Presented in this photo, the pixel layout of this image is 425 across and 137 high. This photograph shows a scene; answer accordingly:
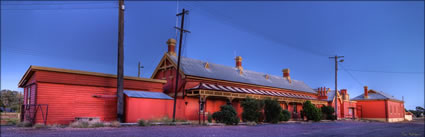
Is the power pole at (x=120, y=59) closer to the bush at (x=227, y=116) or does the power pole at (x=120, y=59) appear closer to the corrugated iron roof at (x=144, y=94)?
the corrugated iron roof at (x=144, y=94)

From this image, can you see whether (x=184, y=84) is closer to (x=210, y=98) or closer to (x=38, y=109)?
(x=210, y=98)

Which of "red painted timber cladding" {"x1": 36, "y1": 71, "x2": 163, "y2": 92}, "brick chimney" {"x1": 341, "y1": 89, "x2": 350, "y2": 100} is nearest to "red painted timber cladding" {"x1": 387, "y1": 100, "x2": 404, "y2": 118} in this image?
"brick chimney" {"x1": 341, "y1": 89, "x2": 350, "y2": 100}

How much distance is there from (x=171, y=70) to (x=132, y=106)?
8.68 metres

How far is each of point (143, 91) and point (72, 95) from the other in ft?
20.0

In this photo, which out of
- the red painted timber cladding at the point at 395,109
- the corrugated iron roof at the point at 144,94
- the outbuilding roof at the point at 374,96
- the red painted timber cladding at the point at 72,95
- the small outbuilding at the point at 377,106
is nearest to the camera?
the red painted timber cladding at the point at 72,95

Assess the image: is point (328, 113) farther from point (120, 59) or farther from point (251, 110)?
point (120, 59)

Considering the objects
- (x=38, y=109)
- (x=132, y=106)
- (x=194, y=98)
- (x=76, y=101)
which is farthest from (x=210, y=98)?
(x=38, y=109)

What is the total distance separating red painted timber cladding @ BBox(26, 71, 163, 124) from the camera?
19953 millimetres

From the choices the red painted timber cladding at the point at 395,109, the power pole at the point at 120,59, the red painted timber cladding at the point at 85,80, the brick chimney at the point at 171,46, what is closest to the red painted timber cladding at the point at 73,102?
the red painted timber cladding at the point at 85,80

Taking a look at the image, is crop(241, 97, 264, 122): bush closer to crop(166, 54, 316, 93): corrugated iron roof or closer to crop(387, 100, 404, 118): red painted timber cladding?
crop(166, 54, 316, 93): corrugated iron roof

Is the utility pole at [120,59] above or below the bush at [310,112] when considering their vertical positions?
above

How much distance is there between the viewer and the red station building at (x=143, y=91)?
20.2 m

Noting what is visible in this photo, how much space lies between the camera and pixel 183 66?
31.2 metres

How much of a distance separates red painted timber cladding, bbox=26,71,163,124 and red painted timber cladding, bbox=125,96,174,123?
1234mm
